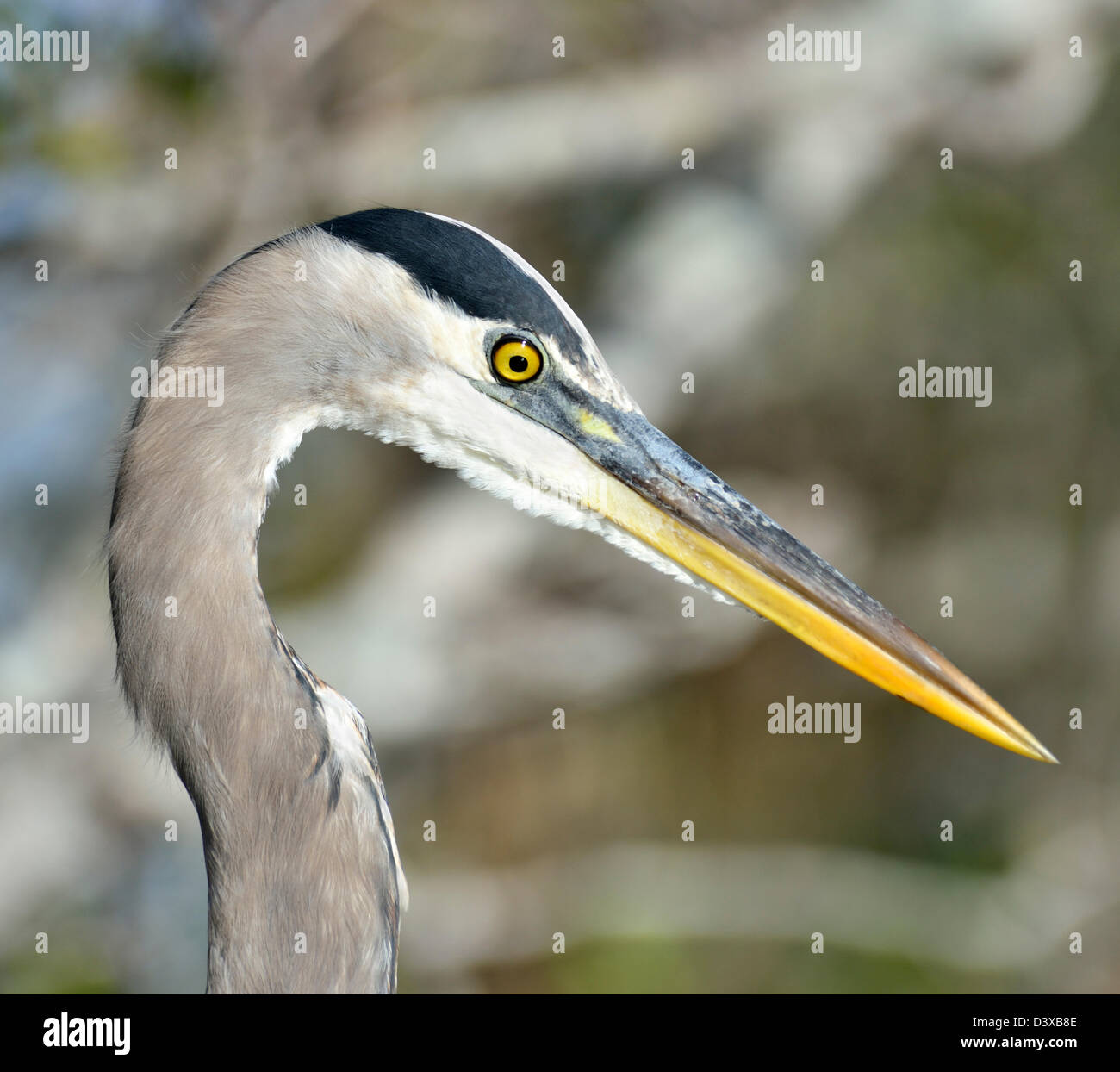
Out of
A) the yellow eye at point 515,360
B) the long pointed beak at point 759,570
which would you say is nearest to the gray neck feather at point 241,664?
the yellow eye at point 515,360

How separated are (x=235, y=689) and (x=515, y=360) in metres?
0.40

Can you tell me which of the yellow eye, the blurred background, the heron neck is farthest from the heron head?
the blurred background

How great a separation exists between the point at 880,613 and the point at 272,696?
1.99ft

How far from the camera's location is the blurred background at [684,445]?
2.40 meters

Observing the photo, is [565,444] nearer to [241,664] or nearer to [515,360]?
[515,360]

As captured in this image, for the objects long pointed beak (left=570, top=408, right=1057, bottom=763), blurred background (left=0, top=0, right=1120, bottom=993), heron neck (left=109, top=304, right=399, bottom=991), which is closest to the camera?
heron neck (left=109, top=304, right=399, bottom=991)

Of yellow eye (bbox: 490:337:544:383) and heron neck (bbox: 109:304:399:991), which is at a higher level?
yellow eye (bbox: 490:337:544:383)

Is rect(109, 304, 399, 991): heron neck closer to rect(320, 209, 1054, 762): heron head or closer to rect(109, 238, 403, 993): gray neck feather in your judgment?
rect(109, 238, 403, 993): gray neck feather

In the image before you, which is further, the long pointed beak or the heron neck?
the long pointed beak

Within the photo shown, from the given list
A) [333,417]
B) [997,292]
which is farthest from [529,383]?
[997,292]

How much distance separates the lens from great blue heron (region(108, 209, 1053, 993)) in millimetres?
958

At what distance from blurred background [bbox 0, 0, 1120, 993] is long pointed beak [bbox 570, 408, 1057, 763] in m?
0.53

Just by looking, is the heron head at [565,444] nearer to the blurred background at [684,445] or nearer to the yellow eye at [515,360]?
the yellow eye at [515,360]

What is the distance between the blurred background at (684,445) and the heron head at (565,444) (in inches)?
13.0
